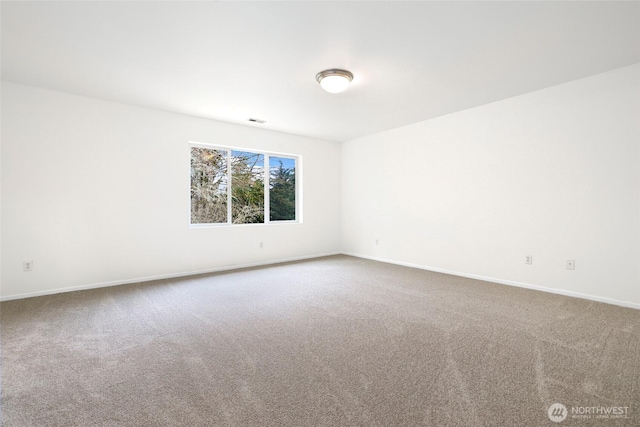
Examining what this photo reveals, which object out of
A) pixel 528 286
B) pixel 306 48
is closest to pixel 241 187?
pixel 306 48

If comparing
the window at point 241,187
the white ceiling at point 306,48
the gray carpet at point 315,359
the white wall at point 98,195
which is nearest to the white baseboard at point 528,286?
the gray carpet at point 315,359

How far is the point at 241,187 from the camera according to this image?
213 inches

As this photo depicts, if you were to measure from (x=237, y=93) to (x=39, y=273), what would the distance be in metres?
3.17

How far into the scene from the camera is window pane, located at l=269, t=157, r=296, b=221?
18.9ft

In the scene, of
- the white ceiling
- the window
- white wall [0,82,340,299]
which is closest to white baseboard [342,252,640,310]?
the window

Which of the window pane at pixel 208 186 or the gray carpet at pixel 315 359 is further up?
the window pane at pixel 208 186

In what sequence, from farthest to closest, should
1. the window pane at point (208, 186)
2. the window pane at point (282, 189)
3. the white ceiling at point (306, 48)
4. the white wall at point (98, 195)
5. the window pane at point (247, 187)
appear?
the window pane at point (282, 189) < the window pane at point (247, 187) < the window pane at point (208, 186) < the white wall at point (98, 195) < the white ceiling at point (306, 48)

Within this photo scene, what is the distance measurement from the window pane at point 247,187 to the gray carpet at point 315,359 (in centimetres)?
202

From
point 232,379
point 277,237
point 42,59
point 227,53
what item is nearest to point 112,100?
point 42,59

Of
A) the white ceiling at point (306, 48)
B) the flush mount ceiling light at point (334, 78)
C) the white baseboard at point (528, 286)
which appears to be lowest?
the white baseboard at point (528, 286)

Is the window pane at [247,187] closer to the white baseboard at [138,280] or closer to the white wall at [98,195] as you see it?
the white wall at [98,195]

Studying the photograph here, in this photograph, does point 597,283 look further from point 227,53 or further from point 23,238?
point 23,238

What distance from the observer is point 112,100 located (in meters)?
3.98

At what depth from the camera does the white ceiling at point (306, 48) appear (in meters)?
2.22
